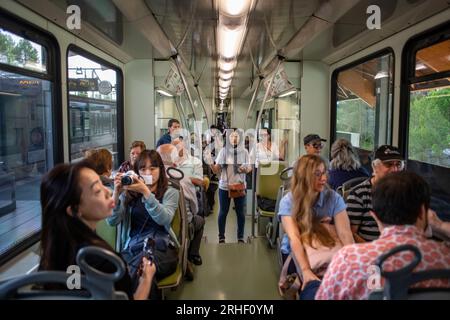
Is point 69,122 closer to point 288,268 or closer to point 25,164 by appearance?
point 25,164

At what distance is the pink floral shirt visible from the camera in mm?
848

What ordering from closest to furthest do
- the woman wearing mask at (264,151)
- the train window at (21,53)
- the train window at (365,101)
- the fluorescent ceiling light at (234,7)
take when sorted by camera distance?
1. the train window at (21,53)
2. the fluorescent ceiling light at (234,7)
3. the train window at (365,101)
4. the woman wearing mask at (264,151)

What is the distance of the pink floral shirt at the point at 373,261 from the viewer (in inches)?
33.4

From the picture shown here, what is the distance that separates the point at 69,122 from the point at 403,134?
2822mm

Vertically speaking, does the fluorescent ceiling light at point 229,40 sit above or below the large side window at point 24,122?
above

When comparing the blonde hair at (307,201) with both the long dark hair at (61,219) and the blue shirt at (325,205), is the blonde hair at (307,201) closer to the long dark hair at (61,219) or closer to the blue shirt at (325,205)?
the blue shirt at (325,205)

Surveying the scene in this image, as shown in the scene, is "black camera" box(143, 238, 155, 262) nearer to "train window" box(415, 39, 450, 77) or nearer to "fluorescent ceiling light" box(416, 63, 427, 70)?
"train window" box(415, 39, 450, 77)

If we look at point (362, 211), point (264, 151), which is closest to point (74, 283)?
point (362, 211)

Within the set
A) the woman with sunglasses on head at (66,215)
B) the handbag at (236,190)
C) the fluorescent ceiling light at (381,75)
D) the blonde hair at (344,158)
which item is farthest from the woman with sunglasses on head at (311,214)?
the fluorescent ceiling light at (381,75)

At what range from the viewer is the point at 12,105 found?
84.6 inches

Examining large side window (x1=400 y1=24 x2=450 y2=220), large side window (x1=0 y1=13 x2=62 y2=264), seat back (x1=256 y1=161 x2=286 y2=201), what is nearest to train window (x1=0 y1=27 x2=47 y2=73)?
large side window (x1=0 y1=13 x2=62 y2=264)

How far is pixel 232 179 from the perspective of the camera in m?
3.40

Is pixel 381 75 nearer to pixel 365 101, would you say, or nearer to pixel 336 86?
pixel 365 101

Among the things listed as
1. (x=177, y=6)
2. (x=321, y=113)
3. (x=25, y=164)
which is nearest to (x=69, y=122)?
(x=25, y=164)
